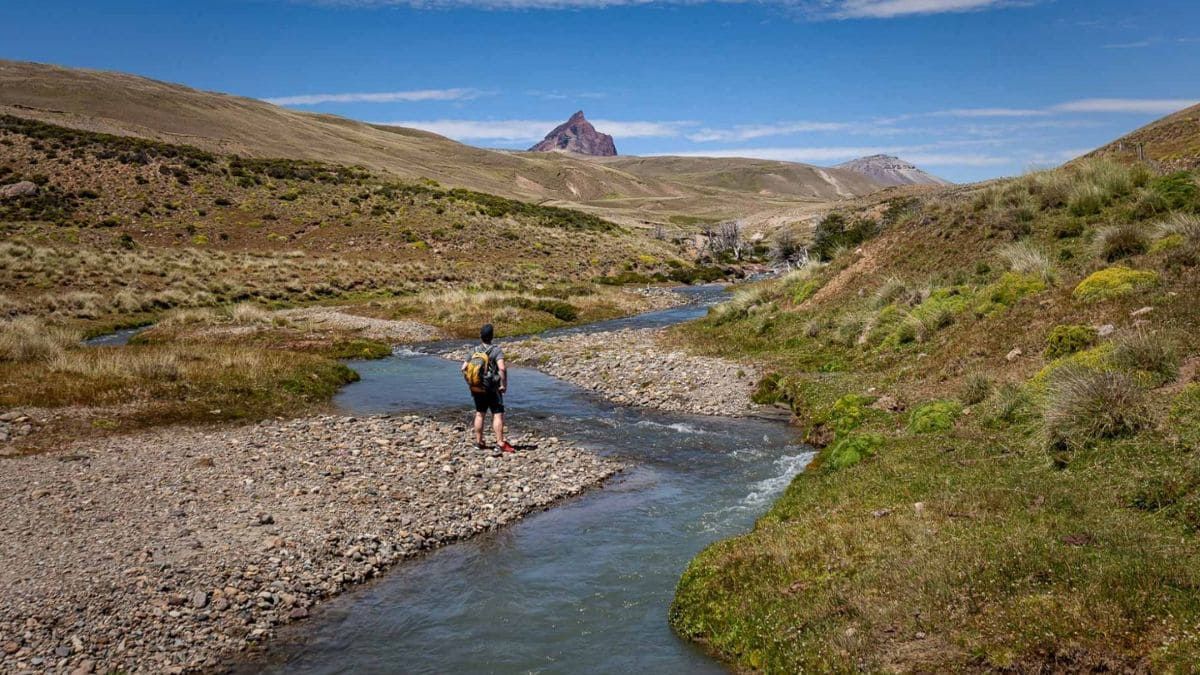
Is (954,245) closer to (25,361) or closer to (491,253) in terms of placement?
(25,361)

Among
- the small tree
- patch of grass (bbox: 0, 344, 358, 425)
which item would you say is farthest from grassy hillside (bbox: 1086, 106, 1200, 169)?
the small tree

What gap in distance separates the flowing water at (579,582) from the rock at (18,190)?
247 ft

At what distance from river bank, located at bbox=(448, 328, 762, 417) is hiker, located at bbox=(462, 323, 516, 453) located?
284 inches

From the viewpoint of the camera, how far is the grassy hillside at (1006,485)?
7.56 metres

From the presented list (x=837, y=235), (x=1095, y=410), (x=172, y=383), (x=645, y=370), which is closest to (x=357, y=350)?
(x=172, y=383)

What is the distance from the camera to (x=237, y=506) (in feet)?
45.1

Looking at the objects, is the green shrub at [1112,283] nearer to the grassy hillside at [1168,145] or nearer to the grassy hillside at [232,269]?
the grassy hillside at [1168,145]

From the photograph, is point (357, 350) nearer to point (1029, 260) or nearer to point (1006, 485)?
point (1029, 260)

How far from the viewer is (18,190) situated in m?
70.3

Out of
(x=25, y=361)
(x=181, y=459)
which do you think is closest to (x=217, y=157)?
(x=25, y=361)

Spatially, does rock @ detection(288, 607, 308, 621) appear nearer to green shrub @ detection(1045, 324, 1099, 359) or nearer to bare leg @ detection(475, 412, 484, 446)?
bare leg @ detection(475, 412, 484, 446)

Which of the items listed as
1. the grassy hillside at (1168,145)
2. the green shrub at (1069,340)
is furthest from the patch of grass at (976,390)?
the grassy hillside at (1168,145)

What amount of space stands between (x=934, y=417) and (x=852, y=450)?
2.16m

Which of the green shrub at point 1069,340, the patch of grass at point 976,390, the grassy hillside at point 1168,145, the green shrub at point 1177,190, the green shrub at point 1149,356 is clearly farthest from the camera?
the grassy hillside at point 1168,145
